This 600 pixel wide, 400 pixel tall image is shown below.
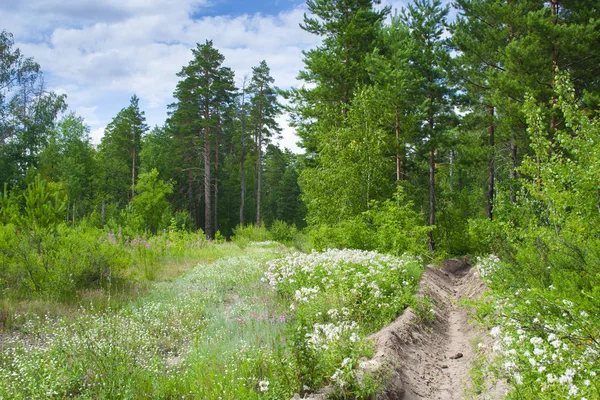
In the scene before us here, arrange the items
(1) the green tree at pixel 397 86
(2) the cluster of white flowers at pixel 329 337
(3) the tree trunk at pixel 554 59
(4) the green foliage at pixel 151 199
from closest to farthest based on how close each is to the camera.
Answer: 1. (2) the cluster of white flowers at pixel 329 337
2. (3) the tree trunk at pixel 554 59
3. (1) the green tree at pixel 397 86
4. (4) the green foliage at pixel 151 199

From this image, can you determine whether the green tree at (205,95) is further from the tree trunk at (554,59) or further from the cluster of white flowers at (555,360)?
the cluster of white flowers at (555,360)

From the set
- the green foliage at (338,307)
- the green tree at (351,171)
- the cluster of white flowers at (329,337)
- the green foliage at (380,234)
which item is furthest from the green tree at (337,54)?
the cluster of white flowers at (329,337)

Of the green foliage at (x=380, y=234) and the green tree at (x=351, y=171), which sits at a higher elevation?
the green tree at (x=351, y=171)

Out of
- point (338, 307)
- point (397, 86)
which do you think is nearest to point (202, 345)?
point (338, 307)

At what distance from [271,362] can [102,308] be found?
4.67 m

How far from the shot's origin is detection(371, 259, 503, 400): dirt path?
457cm

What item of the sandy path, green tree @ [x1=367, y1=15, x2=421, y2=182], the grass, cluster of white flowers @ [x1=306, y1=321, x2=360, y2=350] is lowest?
the sandy path

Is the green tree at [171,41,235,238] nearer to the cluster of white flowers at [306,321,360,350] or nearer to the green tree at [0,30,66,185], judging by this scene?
the green tree at [0,30,66,185]

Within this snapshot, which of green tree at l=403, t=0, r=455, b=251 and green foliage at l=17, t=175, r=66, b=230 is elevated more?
green tree at l=403, t=0, r=455, b=251

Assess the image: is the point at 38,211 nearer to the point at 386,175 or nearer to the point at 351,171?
the point at 351,171

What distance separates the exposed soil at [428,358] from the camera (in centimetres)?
446

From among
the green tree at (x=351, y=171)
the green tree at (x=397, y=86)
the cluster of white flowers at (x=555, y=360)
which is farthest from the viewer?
the green tree at (x=397, y=86)

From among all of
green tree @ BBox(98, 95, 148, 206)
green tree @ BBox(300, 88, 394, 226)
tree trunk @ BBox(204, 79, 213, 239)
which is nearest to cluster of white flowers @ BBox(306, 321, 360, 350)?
green tree @ BBox(300, 88, 394, 226)

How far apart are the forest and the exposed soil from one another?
46 cm
